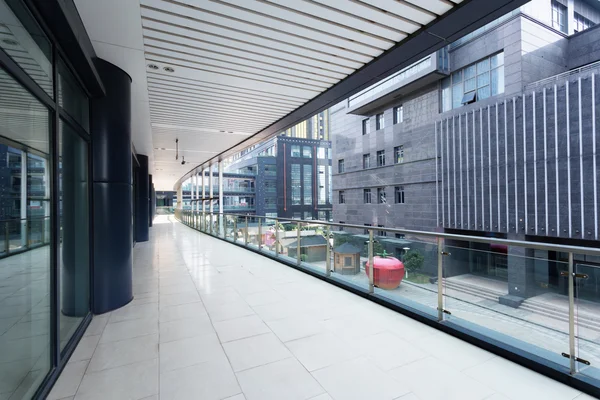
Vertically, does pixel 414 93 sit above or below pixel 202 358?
above

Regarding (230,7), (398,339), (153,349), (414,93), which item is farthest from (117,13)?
(414,93)

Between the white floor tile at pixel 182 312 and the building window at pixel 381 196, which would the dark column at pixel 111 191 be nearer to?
the white floor tile at pixel 182 312

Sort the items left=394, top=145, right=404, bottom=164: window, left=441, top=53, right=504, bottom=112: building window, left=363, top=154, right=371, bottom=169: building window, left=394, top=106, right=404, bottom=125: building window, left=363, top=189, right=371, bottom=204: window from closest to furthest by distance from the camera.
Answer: left=441, top=53, right=504, bottom=112: building window, left=394, top=145, right=404, bottom=164: window, left=394, top=106, right=404, bottom=125: building window, left=363, top=189, right=371, bottom=204: window, left=363, top=154, right=371, bottom=169: building window

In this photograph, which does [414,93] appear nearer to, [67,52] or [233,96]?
[233,96]

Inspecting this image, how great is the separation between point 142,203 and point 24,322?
9.65 m

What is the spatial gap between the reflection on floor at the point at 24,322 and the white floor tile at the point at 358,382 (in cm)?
182

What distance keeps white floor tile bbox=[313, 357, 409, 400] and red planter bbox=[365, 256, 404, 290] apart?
1.41 m

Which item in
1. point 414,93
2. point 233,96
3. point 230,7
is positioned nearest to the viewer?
point 230,7

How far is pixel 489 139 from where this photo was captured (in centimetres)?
1330

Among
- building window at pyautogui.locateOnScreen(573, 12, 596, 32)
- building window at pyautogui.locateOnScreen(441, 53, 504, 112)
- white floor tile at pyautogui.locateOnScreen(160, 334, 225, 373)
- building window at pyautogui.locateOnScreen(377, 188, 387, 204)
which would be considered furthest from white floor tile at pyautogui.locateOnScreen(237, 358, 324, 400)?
building window at pyautogui.locateOnScreen(573, 12, 596, 32)

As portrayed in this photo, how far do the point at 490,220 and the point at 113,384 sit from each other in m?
15.1

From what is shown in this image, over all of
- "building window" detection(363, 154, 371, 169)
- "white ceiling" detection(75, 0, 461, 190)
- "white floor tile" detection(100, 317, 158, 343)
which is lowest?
"white floor tile" detection(100, 317, 158, 343)

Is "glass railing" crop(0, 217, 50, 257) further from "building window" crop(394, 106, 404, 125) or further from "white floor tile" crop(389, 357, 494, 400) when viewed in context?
"building window" crop(394, 106, 404, 125)

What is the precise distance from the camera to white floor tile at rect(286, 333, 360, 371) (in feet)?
7.33
